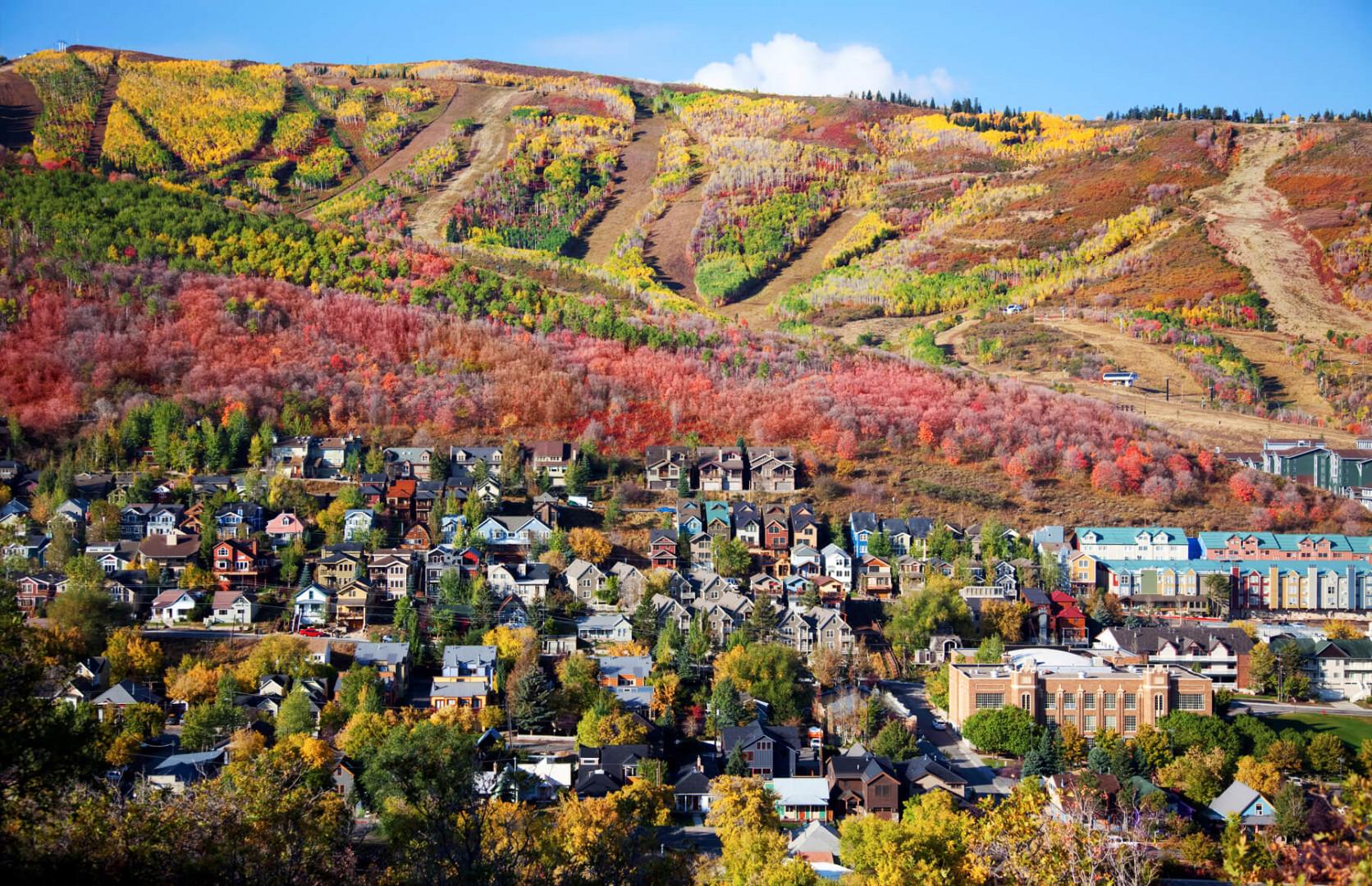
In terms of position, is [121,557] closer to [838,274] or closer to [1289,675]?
[1289,675]

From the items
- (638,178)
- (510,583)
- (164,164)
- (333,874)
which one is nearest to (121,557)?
(510,583)

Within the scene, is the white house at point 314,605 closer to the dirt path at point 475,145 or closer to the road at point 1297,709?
the road at point 1297,709

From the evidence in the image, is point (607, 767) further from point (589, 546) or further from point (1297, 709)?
point (1297, 709)

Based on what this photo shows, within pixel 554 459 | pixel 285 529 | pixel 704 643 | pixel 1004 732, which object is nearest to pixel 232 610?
pixel 285 529

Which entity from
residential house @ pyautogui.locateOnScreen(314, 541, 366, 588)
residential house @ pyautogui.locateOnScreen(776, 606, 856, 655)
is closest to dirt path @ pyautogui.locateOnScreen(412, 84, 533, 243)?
residential house @ pyautogui.locateOnScreen(314, 541, 366, 588)

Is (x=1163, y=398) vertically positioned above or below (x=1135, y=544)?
above

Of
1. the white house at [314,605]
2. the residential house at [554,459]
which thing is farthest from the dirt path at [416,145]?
the white house at [314,605]

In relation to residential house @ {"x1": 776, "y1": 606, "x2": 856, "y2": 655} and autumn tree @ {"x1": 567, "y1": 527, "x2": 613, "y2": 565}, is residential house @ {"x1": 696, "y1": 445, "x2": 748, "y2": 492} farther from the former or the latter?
residential house @ {"x1": 776, "y1": 606, "x2": 856, "y2": 655}
